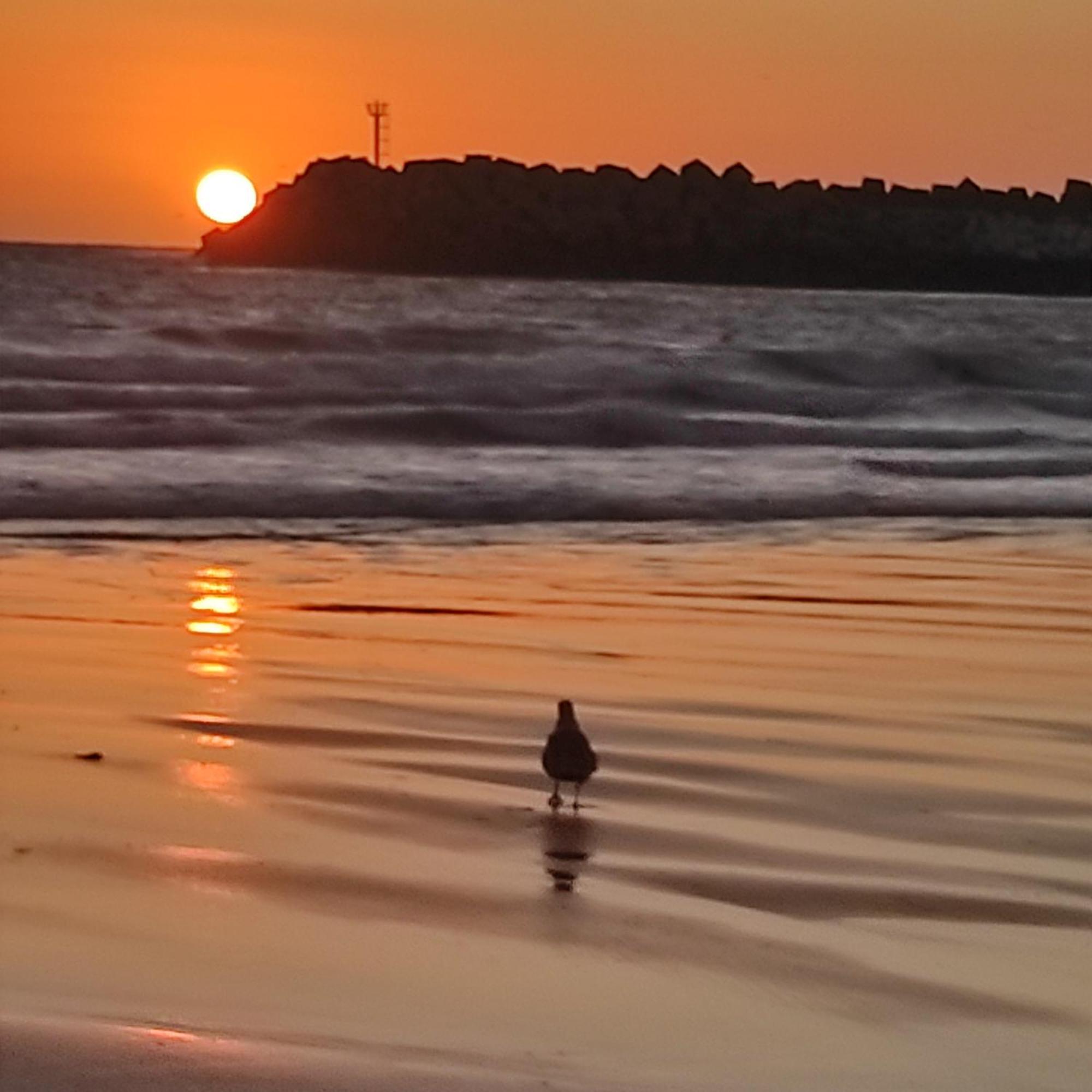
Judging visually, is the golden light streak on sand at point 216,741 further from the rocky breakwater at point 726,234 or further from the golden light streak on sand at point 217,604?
the rocky breakwater at point 726,234

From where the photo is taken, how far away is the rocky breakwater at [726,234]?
8131 cm

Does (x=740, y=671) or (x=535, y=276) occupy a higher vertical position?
(x=740, y=671)

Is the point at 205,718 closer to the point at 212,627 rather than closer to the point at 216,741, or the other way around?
the point at 216,741

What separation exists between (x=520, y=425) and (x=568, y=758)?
1215cm

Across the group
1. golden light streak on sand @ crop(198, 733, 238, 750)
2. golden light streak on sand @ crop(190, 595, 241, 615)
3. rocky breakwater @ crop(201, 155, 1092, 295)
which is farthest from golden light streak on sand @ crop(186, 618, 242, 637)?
rocky breakwater @ crop(201, 155, 1092, 295)

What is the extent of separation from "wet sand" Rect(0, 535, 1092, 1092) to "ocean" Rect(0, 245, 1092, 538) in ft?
11.6

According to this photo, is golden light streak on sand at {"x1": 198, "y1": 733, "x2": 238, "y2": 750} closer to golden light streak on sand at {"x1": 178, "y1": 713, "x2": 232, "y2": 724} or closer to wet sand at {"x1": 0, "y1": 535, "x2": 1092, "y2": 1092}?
wet sand at {"x1": 0, "y1": 535, "x2": 1092, "y2": 1092}

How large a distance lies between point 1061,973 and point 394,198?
295 ft

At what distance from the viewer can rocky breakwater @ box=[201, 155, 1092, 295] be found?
81312mm

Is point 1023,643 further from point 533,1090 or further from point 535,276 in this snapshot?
point 535,276

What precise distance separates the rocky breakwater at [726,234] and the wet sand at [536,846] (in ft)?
246

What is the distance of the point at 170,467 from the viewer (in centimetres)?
1255

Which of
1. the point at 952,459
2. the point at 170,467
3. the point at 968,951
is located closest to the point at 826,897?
the point at 968,951

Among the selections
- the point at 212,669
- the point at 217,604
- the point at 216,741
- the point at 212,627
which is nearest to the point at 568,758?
the point at 216,741
